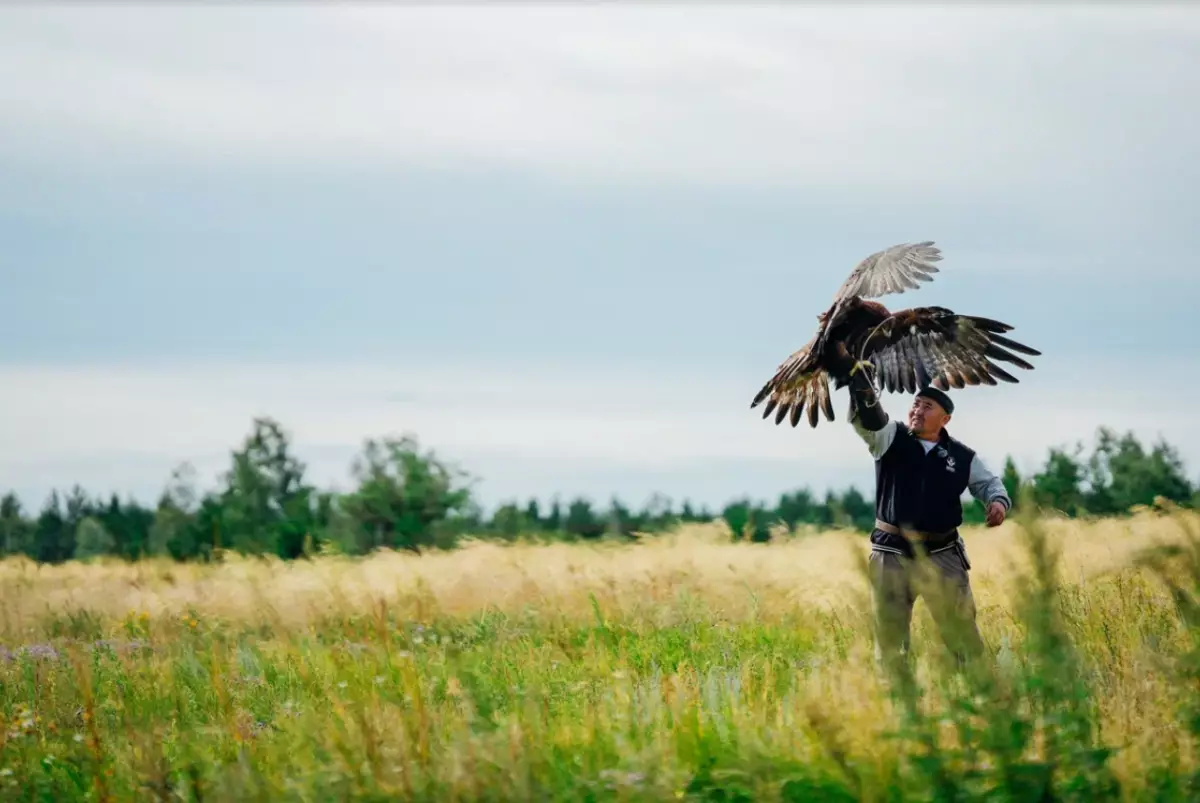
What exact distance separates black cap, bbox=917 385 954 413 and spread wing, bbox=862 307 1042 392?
170mm

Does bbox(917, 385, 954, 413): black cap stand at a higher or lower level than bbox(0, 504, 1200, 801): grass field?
higher

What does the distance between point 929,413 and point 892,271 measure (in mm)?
899

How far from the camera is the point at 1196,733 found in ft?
12.4

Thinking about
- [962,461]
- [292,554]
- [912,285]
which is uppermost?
[912,285]

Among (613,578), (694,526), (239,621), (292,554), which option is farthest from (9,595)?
(292,554)

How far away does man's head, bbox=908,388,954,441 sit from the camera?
6746 mm

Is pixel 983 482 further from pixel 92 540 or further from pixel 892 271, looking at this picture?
pixel 92 540

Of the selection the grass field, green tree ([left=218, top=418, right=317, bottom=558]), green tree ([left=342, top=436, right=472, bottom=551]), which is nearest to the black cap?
the grass field

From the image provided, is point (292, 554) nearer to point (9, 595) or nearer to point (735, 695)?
point (9, 595)

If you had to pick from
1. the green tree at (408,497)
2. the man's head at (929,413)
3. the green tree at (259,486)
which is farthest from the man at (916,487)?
the green tree at (259,486)

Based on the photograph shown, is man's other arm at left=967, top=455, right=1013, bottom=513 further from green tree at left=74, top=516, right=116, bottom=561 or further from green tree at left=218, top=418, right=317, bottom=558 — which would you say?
green tree at left=74, top=516, right=116, bottom=561

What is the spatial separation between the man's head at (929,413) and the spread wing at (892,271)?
651 millimetres

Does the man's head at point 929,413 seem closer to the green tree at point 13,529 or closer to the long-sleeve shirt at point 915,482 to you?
the long-sleeve shirt at point 915,482

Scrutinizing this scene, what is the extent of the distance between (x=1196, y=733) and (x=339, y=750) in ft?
9.96
